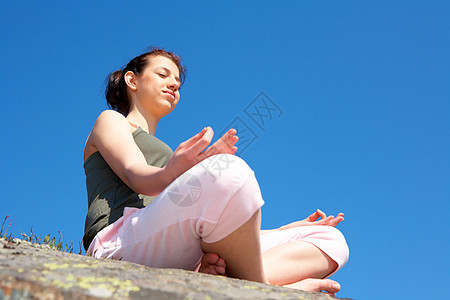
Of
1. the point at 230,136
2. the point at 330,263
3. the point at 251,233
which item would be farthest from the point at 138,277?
the point at 330,263

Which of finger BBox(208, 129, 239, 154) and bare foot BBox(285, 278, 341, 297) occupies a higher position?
finger BBox(208, 129, 239, 154)

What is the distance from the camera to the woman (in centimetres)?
240

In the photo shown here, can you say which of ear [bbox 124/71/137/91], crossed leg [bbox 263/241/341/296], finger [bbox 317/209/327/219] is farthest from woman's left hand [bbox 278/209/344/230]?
ear [bbox 124/71/137/91]

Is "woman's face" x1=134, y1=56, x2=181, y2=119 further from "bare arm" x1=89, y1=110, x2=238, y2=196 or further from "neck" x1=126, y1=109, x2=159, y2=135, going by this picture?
"bare arm" x1=89, y1=110, x2=238, y2=196

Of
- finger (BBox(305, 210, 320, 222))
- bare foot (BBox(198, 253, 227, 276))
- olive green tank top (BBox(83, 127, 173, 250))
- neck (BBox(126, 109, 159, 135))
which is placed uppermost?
neck (BBox(126, 109, 159, 135))

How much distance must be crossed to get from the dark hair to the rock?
8.54ft

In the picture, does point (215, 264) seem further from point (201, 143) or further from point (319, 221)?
point (319, 221)

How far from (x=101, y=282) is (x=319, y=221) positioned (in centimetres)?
273

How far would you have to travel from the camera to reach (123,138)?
10.4ft

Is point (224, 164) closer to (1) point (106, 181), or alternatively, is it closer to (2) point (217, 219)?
(2) point (217, 219)

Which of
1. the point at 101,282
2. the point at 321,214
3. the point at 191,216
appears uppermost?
the point at 321,214

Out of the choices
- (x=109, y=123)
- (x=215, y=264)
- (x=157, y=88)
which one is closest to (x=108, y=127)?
(x=109, y=123)

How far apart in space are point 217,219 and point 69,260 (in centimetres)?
80

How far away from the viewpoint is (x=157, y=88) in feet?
13.8
